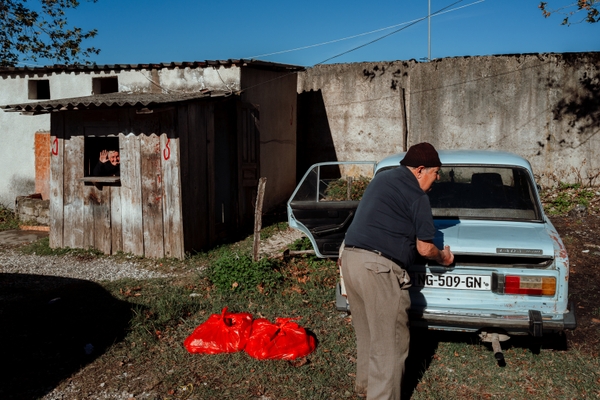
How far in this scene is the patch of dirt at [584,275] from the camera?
5.38 m

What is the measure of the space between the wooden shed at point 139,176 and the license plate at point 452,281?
17.4ft

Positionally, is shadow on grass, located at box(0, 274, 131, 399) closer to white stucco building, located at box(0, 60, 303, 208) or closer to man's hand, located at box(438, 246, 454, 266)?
man's hand, located at box(438, 246, 454, 266)

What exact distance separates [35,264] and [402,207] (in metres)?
7.41

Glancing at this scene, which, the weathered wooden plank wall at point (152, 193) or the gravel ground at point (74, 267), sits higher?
the weathered wooden plank wall at point (152, 193)

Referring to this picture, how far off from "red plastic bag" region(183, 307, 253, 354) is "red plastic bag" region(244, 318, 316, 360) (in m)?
0.10

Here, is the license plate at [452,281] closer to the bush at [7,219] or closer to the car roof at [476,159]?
the car roof at [476,159]

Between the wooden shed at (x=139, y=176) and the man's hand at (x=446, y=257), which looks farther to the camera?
the wooden shed at (x=139, y=176)

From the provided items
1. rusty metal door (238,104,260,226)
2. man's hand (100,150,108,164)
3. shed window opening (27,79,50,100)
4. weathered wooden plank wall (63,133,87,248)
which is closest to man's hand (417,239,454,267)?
man's hand (100,150,108,164)

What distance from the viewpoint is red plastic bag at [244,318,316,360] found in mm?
4898

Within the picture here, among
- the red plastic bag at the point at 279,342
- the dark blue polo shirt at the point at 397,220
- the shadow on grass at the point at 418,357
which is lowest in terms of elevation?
the shadow on grass at the point at 418,357

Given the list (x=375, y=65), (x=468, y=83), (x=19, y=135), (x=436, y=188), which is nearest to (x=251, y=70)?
(x=375, y=65)

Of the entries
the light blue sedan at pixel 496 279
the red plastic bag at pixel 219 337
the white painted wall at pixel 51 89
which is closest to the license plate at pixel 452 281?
the light blue sedan at pixel 496 279

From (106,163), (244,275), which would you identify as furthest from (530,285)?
(106,163)

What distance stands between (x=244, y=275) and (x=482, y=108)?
8.13 metres
